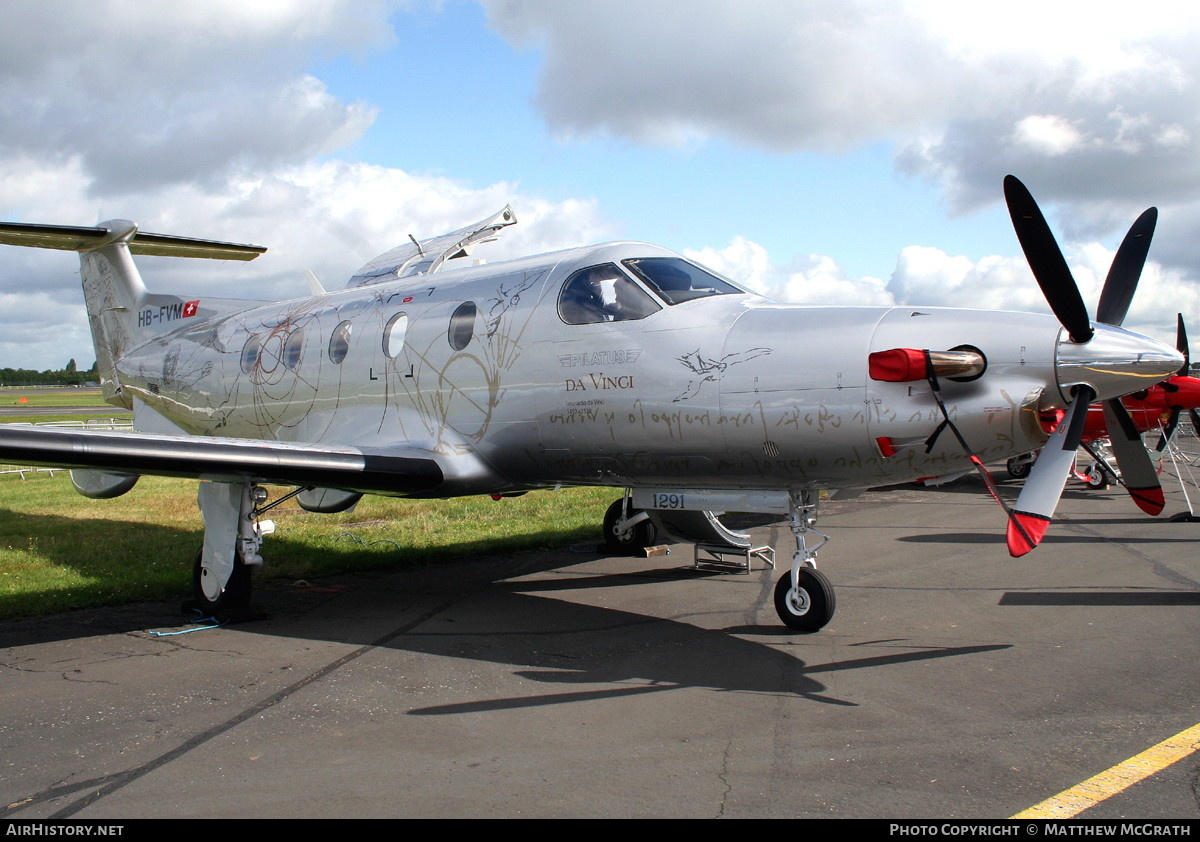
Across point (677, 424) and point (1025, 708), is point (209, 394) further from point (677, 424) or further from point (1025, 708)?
point (1025, 708)

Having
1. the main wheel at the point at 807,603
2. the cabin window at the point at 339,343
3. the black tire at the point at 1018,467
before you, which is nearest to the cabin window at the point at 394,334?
the cabin window at the point at 339,343

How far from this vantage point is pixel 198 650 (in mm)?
6867

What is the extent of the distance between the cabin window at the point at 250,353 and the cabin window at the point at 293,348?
0.59 metres

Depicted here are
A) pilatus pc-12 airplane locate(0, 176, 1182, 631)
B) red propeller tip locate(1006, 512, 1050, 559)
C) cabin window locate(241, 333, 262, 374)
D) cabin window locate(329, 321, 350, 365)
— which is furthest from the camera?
cabin window locate(241, 333, 262, 374)

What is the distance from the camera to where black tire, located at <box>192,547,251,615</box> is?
7844 millimetres

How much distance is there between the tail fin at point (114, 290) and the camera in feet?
41.5

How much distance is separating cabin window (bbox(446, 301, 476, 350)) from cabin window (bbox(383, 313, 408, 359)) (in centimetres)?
66

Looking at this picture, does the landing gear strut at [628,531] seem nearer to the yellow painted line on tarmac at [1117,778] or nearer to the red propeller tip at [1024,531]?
the red propeller tip at [1024,531]

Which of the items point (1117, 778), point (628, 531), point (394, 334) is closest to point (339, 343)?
point (394, 334)

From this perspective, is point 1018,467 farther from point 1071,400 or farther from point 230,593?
point 230,593

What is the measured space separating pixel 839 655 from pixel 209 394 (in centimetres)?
813

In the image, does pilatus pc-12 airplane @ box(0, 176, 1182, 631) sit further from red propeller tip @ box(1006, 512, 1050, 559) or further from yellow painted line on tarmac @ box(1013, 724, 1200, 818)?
yellow painted line on tarmac @ box(1013, 724, 1200, 818)


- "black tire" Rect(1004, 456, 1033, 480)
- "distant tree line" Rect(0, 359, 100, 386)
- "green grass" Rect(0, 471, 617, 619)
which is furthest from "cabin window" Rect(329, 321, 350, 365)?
"distant tree line" Rect(0, 359, 100, 386)
